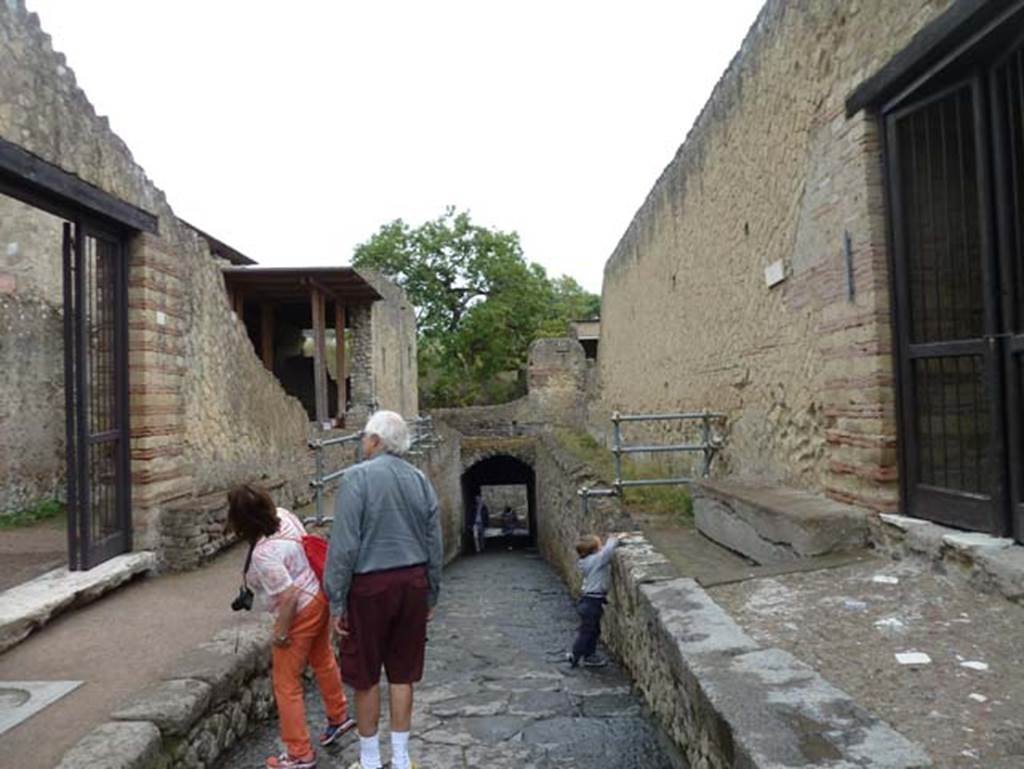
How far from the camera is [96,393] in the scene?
547cm

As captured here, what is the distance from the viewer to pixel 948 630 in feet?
9.67

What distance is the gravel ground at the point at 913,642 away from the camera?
2.19m

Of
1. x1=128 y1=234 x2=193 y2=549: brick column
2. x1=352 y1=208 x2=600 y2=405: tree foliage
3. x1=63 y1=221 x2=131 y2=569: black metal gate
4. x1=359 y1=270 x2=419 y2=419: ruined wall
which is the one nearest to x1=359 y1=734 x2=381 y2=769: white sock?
x1=63 y1=221 x2=131 y2=569: black metal gate

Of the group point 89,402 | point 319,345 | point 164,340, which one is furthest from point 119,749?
point 319,345

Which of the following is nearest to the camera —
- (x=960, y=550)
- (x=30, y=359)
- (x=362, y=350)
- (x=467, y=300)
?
(x=960, y=550)

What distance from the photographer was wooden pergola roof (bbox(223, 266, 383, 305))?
13282 mm

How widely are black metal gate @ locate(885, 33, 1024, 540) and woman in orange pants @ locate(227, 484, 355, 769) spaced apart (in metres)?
3.07

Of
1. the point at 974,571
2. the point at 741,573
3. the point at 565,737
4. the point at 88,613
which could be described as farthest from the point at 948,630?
the point at 88,613

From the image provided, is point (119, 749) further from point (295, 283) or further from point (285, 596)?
point (295, 283)

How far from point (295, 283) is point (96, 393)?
29.7ft

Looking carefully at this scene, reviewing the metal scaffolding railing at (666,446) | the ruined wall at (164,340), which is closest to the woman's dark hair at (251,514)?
the ruined wall at (164,340)

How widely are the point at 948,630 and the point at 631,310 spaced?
32.0ft

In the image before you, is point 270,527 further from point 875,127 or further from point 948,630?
point 875,127

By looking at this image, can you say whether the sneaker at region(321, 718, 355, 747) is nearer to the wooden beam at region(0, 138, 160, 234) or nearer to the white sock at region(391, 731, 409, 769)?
the white sock at region(391, 731, 409, 769)
